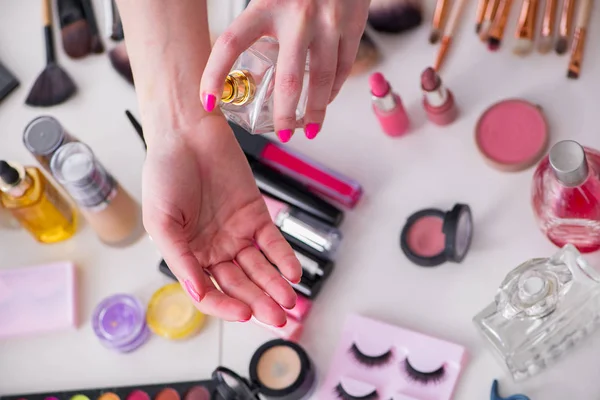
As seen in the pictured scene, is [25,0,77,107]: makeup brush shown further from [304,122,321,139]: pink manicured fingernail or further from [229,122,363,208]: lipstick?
[304,122,321,139]: pink manicured fingernail

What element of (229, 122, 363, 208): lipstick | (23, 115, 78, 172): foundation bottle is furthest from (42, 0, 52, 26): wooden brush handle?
(229, 122, 363, 208): lipstick

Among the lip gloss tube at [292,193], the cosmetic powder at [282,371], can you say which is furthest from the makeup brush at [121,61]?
the cosmetic powder at [282,371]

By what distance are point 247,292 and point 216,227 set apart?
4.2 inches

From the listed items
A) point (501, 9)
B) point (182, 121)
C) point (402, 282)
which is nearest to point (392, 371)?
point (402, 282)

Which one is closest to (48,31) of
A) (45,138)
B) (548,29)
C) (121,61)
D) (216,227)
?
(121,61)

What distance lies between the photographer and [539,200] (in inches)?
37.2

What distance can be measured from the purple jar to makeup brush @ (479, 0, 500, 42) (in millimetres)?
576

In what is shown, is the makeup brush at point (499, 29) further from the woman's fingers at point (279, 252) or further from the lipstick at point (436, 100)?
the woman's fingers at point (279, 252)

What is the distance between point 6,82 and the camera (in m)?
1.26

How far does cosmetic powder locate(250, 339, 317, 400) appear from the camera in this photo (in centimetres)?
98

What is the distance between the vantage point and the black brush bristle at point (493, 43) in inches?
42.6

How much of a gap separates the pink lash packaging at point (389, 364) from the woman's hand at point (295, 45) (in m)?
0.28

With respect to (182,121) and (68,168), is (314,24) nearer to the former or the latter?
(182,121)

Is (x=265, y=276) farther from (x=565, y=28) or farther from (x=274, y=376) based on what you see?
(x=565, y=28)
